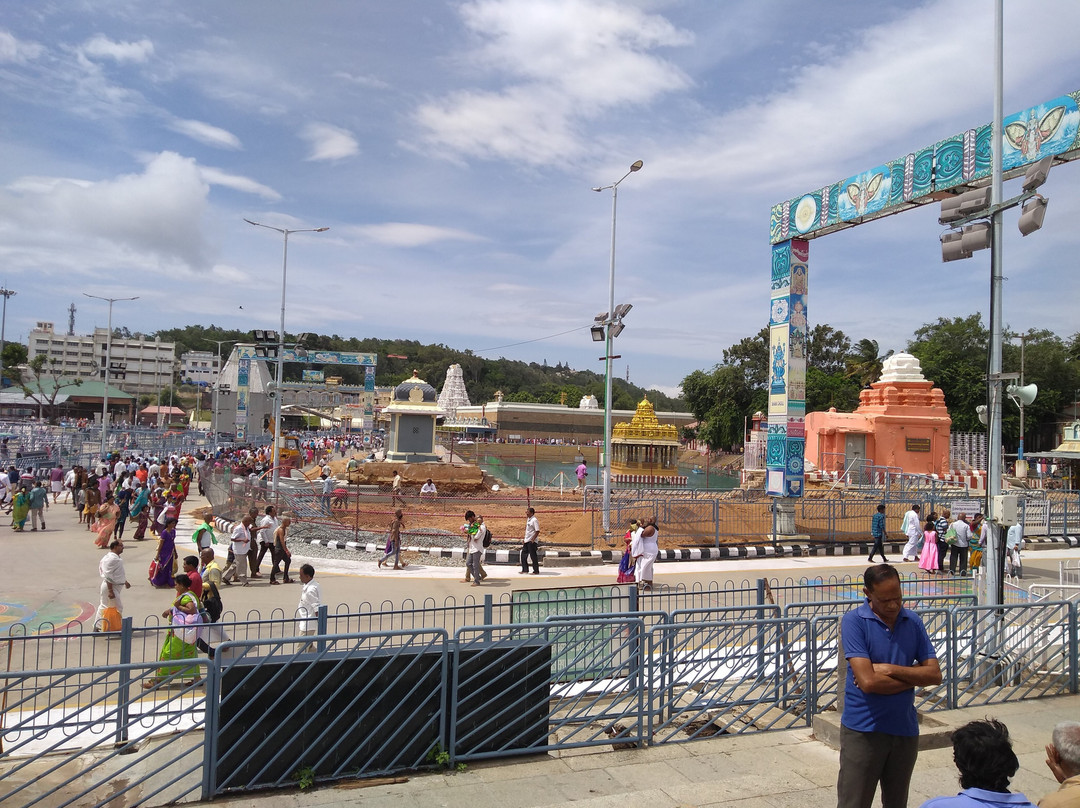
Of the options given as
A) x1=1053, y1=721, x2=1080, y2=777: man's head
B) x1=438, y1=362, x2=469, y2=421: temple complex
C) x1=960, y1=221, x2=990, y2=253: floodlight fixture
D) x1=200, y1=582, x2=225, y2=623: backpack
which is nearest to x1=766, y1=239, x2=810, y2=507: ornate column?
x1=960, y1=221, x2=990, y2=253: floodlight fixture

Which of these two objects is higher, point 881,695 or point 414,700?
point 881,695

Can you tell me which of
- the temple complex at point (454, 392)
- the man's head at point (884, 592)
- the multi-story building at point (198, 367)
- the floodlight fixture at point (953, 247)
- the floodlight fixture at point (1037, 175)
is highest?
the multi-story building at point (198, 367)

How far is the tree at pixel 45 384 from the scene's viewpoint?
81.7 meters

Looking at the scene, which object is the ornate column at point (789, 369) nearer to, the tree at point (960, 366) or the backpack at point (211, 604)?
the backpack at point (211, 604)

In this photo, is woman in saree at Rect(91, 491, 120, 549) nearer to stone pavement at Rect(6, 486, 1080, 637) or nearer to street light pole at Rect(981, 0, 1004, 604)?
stone pavement at Rect(6, 486, 1080, 637)

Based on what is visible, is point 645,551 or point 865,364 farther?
point 865,364

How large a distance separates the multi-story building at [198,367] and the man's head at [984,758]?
13720cm

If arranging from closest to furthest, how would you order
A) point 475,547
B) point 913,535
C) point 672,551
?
point 475,547
point 913,535
point 672,551

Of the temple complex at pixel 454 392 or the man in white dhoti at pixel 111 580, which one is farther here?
the temple complex at pixel 454 392

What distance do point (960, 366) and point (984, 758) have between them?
5923cm

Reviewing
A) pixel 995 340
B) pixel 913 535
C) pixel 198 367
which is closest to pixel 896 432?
pixel 913 535

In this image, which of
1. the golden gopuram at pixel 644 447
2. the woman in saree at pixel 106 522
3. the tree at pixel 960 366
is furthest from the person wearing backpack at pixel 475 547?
the tree at pixel 960 366

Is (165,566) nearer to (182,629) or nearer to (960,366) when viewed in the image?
(182,629)

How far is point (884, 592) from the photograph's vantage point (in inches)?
154
